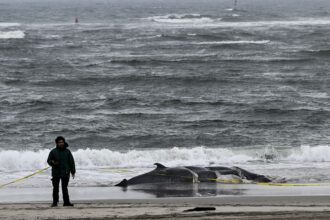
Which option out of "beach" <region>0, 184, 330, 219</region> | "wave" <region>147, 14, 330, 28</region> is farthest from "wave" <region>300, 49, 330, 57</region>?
"beach" <region>0, 184, 330, 219</region>

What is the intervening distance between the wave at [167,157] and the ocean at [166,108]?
0.03m

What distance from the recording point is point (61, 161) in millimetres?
10039

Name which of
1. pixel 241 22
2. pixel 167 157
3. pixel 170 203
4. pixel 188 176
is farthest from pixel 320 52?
pixel 241 22

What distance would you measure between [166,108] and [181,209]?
14945 millimetres

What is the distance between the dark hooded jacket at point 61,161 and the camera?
32.8 ft

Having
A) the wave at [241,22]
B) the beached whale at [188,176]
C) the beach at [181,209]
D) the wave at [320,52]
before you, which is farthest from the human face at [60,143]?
the wave at [241,22]

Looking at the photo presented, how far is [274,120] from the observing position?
22031 millimetres

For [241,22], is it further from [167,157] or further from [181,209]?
[181,209]

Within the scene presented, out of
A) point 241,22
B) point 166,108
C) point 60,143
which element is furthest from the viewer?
point 241,22

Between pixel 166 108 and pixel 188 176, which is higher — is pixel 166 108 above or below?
above

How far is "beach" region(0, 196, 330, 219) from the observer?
29.0 ft

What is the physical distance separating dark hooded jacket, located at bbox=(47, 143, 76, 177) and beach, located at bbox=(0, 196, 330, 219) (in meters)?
0.64

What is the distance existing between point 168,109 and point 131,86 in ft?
20.6

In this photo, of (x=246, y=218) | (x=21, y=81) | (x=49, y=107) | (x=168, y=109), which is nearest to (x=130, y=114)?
(x=168, y=109)
